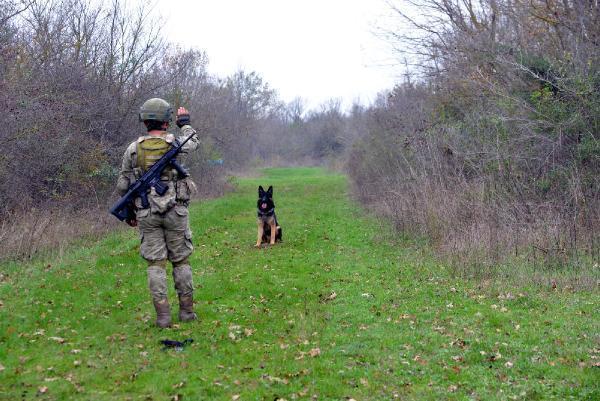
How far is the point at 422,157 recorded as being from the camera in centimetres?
1512

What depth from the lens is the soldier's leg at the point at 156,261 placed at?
7207mm

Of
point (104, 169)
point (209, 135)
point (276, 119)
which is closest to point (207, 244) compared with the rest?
point (104, 169)

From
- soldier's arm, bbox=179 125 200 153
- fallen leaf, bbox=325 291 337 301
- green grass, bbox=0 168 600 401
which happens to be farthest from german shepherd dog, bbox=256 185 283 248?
soldier's arm, bbox=179 125 200 153

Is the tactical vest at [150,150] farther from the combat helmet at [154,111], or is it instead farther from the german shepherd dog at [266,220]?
the german shepherd dog at [266,220]

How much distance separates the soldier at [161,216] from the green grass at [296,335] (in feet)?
1.38

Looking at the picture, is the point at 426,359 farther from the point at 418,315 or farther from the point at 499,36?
the point at 499,36

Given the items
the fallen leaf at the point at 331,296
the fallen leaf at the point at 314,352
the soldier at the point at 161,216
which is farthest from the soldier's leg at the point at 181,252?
the fallen leaf at the point at 331,296

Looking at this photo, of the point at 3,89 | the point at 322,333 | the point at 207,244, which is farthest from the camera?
the point at 207,244

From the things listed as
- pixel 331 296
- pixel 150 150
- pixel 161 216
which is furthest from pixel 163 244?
pixel 331 296

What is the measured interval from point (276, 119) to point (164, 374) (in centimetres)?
7987

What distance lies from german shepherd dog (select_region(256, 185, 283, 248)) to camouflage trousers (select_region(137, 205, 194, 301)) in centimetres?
595

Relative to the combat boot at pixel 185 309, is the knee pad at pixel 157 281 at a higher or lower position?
higher

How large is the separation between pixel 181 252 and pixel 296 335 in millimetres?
1656

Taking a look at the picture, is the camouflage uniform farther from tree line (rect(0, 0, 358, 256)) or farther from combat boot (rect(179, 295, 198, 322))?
tree line (rect(0, 0, 358, 256))
